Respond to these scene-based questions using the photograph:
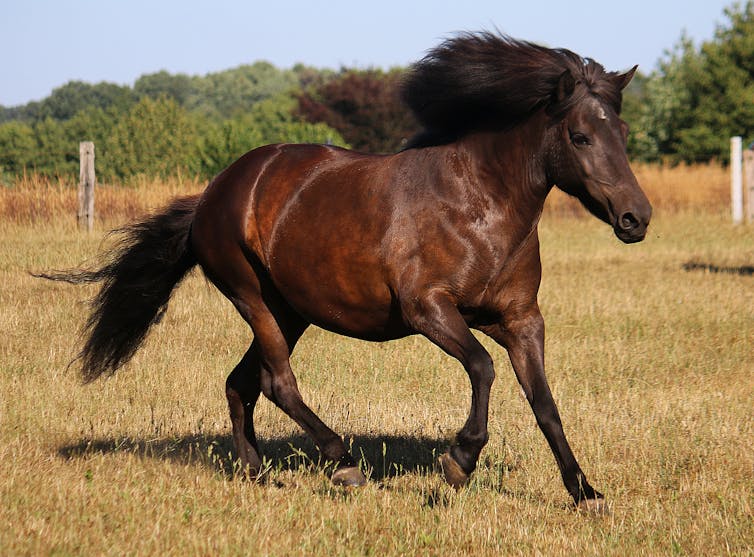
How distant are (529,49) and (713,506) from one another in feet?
8.57

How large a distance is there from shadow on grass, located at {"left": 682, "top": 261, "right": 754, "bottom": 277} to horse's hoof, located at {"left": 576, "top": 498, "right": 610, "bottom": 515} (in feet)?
39.0

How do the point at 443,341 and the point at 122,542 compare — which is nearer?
the point at 122,542

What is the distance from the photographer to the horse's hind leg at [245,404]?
655 cm

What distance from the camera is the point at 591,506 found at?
5.32m

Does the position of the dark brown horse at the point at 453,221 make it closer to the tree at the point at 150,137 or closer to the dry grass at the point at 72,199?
the dry grass at the point at 72,199

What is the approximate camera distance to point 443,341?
17.4ft

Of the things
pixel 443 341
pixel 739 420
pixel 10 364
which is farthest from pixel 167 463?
pixel 739 420

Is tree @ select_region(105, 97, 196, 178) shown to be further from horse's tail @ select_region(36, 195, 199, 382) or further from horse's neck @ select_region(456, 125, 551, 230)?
horse's neck @ select_region(456, 125, 551, 230)

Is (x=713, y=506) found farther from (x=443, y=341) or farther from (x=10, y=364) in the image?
(x=10, y=364)

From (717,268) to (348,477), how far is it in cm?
1296

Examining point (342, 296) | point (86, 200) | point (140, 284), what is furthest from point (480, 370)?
point (86, 200)

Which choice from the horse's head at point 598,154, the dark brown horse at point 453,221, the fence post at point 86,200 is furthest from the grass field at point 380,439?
A: the fence post at point 86,200

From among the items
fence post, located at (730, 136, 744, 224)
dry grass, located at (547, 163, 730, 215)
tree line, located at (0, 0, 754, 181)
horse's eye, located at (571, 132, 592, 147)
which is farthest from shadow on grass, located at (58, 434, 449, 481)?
tree line, located at (0, 0, 754, 181)

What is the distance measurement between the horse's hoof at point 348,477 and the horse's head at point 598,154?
6.44 ft
